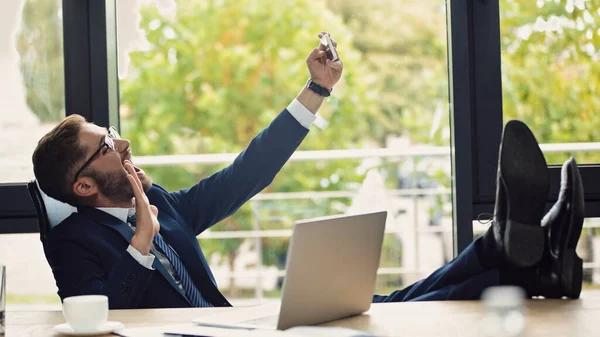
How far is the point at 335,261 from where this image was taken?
1395 mm

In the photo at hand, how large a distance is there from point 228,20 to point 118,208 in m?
6.72

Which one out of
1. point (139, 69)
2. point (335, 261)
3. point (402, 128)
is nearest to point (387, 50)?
point (402, 128)

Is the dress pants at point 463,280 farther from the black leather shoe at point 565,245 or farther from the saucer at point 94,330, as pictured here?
the saucer at point 94,330

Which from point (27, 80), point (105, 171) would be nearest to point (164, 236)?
point (105, 171)

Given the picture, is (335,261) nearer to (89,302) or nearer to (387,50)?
(89,302)

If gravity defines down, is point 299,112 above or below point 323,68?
below

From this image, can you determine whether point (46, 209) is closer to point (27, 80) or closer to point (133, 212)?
point (133, 212)

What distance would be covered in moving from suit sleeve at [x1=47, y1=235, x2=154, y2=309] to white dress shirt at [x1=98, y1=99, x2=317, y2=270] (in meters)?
0.03

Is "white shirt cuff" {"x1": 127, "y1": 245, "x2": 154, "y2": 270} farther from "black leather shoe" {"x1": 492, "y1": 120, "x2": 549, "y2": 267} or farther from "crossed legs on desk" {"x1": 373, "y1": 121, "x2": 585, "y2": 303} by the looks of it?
"black leather shoe" {"x1": 492, "y1": 120, "x2": 549, "y2": 267}

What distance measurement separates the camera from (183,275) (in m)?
2.12

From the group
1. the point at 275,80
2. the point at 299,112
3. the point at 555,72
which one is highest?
the point at 275,80

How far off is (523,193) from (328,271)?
554 mm

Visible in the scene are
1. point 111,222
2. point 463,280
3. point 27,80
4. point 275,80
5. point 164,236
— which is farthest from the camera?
point 275,80

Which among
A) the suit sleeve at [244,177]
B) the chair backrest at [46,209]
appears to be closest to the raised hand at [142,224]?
the chair backrest at [46,209]
